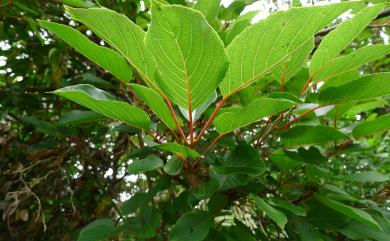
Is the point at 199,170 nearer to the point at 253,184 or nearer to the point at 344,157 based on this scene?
the point at 253,184

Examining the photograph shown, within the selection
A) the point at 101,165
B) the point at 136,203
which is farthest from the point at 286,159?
the point at 101,165

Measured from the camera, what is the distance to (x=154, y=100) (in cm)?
57

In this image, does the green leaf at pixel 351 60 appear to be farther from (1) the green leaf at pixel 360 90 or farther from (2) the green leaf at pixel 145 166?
(2) the green leaf at pixel 145 166

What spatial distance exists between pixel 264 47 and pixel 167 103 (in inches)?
8.2

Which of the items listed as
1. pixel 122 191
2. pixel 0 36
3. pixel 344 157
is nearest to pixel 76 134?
pixel 122 191

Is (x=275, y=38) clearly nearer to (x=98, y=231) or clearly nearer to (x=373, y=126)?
(x=373, y=126)

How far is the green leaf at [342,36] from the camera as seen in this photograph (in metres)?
0.54

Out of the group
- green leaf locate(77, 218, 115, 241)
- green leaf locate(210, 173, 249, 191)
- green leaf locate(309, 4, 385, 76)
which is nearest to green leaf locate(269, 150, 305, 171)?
green leaf locate(210, 173, 249, 191)

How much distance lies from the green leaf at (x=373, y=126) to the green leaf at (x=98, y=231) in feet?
2.11

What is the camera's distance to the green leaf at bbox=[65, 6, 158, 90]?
1.48 feet

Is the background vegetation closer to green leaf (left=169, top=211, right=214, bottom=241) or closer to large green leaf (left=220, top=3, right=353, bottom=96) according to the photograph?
green leaf (left=169, top=211, right=214, bottom=241)

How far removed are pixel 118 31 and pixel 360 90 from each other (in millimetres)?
462

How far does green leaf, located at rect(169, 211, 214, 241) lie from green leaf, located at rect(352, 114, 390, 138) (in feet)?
1.31

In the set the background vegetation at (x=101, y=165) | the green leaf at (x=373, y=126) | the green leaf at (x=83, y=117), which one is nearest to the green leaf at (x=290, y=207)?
the background vegetation at (x=101, y=165)
